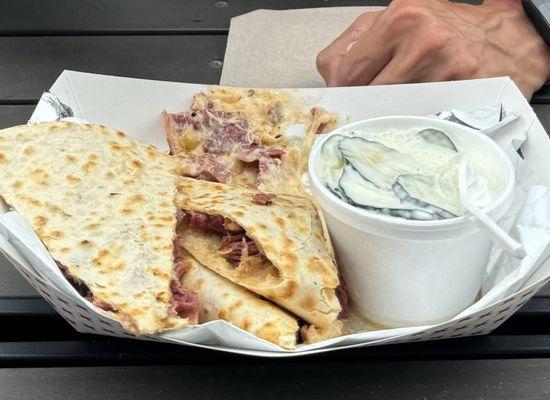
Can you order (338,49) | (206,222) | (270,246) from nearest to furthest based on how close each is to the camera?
(270,246), (206,222), (338,49)

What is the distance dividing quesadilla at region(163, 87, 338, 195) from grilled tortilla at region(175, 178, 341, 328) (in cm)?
16

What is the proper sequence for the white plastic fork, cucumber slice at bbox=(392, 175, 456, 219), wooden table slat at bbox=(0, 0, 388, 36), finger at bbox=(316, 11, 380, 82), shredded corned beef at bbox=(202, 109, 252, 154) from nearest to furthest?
the white plastic fork → cucumber slice at bbox=(392, 175, 456, 219) → shredded corned beef at bbox=(202, 109, 252, 154) → finger at bbox=(316, 11, 380, 82) → wooden table slat at bbox=(0, 0, 388, 36)

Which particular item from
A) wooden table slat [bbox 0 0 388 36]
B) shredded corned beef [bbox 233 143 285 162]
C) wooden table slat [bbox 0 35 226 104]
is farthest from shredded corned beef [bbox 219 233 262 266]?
wooden table slat [bbox 0 0 388 36]

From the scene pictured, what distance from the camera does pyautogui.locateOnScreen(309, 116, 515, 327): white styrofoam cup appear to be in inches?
42.3

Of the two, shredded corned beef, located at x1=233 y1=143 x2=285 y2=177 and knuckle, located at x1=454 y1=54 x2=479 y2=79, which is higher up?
knuckle, located at x1=454 y1=54 x2=479 y2=79

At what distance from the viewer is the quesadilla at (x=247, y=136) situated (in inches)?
57.7

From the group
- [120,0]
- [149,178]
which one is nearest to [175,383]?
[149,178]

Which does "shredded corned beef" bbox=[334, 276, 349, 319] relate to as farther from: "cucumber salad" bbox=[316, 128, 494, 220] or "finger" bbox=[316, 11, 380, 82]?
"finger" bbox=[316, 11, 380, 82]

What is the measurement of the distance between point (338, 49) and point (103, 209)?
0.90 m

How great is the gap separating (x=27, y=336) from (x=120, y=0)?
156 centimetres

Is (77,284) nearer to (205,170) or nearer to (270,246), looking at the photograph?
(270,246)

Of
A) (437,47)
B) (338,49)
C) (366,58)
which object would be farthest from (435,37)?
(338,49)

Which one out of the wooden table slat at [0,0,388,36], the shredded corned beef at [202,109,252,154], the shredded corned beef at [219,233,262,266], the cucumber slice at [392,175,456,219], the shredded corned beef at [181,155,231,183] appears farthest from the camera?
the wooden table slat at [0,0,388,36]

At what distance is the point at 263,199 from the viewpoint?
1.24 meters
